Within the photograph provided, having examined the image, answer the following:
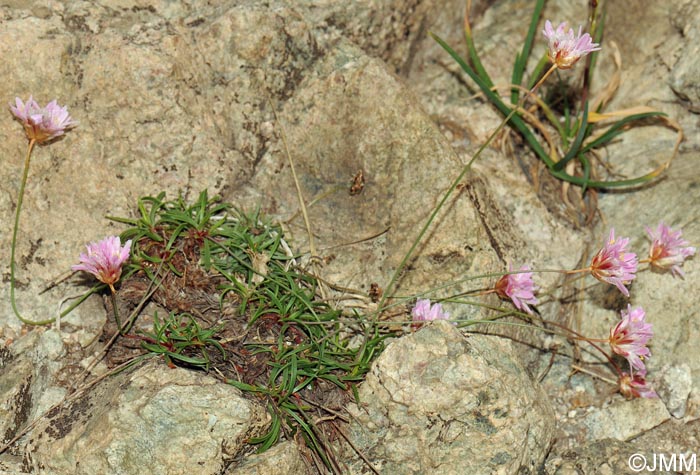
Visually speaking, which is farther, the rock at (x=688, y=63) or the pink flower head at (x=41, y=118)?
the rock at (x=688, y=63)

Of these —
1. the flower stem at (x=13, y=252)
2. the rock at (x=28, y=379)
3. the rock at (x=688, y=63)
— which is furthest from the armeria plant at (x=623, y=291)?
the flower stem at (x=13, y=252)

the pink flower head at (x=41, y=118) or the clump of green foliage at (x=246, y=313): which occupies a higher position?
the pink flower head at (x=41, y=118)

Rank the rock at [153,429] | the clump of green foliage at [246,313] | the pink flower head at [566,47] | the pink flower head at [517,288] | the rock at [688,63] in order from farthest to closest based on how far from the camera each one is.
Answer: the rock at [688,63]
the pink flower head at [517,288]
the pink flower head at [566,47]
the clump of green foliage at [246,313]
the rock at [153,429]

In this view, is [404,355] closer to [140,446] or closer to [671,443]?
→ [140,446]

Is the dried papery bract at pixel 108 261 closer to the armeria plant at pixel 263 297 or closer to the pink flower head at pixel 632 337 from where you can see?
the armeria plant at pixel 263 297

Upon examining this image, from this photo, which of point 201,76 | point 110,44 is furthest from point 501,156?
point 110,44

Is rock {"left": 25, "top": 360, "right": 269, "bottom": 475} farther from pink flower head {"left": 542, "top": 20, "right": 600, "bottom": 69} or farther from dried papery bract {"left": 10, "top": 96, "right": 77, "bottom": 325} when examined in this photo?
pink flower head {"left": 542, "top": 20, "right": 600, "bottom": 69}

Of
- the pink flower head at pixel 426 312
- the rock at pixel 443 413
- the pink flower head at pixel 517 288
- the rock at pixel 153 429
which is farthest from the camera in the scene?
the pink flower head at pixel 517 288

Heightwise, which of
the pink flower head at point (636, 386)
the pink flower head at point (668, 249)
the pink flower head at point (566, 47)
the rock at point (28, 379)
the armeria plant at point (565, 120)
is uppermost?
the pink flower head at point (566, 47)

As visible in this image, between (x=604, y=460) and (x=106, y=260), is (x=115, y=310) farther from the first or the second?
(x=604, y=460)
